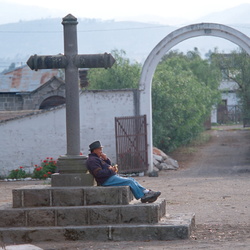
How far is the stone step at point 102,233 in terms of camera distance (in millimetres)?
10945

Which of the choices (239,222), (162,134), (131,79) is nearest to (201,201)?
(239,222)

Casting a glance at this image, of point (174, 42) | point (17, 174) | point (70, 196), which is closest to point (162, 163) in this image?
point (174, 42)

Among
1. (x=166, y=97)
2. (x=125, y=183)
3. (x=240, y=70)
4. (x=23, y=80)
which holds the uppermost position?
(x=240, y=70)

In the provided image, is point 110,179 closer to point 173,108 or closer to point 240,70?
point 173,108

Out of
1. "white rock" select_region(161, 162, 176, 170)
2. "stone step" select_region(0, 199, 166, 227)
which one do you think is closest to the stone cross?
"stone step" select_region(0, 199, 166, 227)

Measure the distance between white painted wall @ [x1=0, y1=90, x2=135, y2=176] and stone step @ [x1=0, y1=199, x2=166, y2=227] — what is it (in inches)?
512

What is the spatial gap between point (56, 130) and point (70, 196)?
13.1 metres

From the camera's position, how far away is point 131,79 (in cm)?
2998

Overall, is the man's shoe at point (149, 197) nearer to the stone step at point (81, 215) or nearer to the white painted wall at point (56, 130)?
the stone step at point (81, 215)

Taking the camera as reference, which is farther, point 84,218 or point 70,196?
point 70,196

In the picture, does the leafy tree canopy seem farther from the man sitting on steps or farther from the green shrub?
the man sitting on steps

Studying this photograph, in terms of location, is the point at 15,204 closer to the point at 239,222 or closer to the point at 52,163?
the point at 239,222

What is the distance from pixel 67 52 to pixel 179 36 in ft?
39.6

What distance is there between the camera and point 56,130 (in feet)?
80.3
